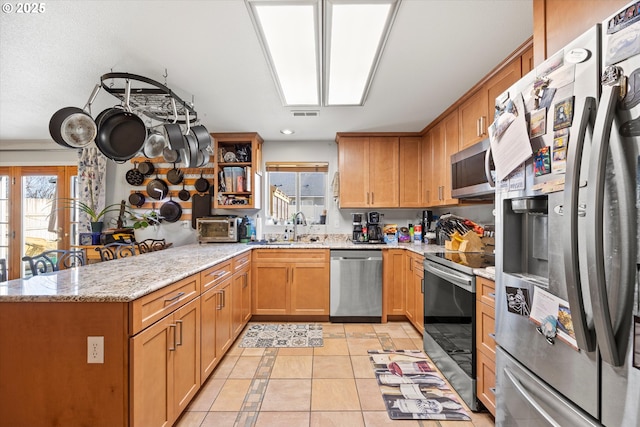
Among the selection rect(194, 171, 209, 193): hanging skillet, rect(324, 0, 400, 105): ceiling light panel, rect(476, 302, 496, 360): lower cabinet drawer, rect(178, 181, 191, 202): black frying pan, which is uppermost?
rect(324, 0, 400, 105): ceiling light panel

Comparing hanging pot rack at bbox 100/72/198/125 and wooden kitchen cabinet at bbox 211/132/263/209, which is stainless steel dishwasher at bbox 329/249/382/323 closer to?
wooden kitchen cabinet at bbox 211/132/263/209

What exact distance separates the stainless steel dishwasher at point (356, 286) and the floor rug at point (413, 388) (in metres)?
0.75

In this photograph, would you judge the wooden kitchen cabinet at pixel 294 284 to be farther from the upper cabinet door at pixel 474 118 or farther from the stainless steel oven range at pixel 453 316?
the upper cabinet door at pixel 474 118

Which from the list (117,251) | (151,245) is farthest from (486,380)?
(151,245)

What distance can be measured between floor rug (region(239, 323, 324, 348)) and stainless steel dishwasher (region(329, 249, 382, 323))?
38 centimetres

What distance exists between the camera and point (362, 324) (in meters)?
3.48

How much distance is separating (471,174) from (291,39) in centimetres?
172

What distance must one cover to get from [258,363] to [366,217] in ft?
7.59

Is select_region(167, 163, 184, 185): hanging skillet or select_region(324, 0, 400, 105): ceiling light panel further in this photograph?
select_region(167, 163, 184, 185): hanging skillet

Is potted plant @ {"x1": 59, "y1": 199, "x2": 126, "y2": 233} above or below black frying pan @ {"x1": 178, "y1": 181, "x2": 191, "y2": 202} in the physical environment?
below

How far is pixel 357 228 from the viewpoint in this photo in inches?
158

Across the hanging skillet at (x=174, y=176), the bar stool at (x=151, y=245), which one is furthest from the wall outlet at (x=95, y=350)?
the hanging skillet at (x=174, y=176)

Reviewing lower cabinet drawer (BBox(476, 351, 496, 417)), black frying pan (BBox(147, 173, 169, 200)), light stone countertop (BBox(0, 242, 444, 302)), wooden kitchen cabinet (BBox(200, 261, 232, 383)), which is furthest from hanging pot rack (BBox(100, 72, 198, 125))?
lower cabinet drawer (BBox(476, 351, 496, 417))

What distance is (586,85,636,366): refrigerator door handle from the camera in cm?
70
